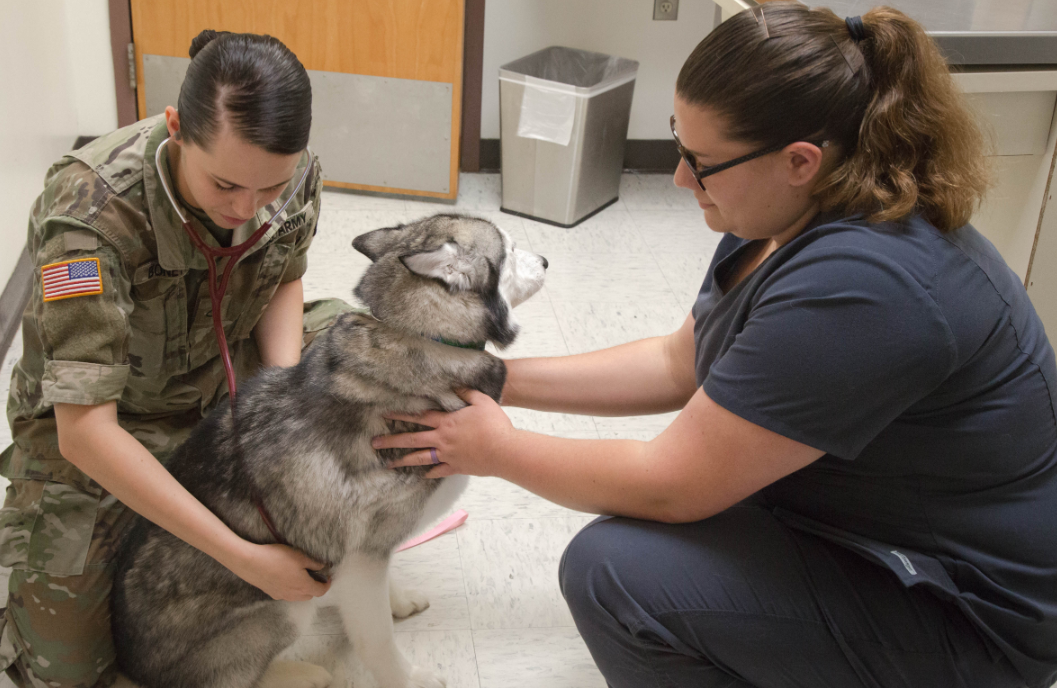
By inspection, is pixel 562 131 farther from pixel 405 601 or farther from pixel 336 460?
pixel 336 460

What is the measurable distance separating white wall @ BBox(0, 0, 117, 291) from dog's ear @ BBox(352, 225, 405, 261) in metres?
1.71

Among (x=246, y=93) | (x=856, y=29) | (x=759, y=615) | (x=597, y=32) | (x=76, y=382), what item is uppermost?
(x=856, y=29)

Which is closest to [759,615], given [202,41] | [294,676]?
[294,676]

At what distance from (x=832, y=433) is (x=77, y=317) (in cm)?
112

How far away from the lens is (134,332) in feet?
5.05

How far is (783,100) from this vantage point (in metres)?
1.13

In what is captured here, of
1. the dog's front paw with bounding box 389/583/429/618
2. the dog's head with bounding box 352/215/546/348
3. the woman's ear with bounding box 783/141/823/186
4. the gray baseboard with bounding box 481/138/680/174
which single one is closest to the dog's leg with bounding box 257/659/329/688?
the dog's front paw with bounding box 389/583/429/618

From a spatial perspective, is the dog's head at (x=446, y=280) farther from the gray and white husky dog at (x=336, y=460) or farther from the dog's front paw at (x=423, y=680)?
the dog's front paw at (x=423, y=680)

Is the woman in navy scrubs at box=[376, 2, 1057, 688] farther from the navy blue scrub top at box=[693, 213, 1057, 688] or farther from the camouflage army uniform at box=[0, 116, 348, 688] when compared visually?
the camouflage army uniform at box=[0, 116, 348, 688]

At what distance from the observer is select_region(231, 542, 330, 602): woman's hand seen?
1395 mm

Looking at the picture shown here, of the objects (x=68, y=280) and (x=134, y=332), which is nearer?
(x=68, y=280)

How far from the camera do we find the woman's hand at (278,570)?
1.39m

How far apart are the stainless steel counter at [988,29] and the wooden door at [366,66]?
5.65 feet

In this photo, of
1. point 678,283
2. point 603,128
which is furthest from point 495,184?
point 678,283
